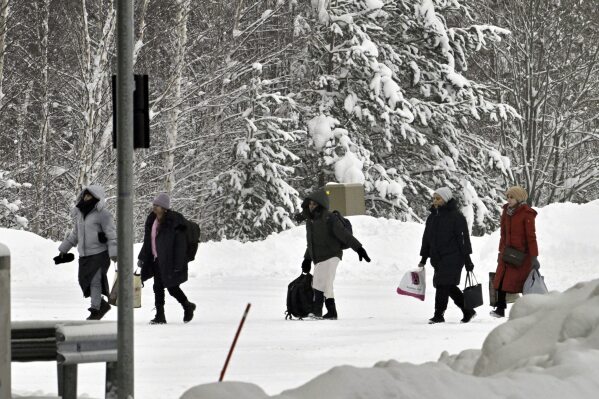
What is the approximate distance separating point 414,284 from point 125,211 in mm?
8234

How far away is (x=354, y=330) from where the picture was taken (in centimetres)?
1404

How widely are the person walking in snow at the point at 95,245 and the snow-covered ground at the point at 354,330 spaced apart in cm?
71

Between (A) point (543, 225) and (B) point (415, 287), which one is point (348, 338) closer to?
(B) point (415, 287)

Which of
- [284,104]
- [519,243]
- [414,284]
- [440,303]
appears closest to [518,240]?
[519,243]

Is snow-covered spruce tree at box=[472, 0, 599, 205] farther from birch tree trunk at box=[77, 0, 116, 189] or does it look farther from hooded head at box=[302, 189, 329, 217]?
hooded head at box=[302, 189, 329, 217]

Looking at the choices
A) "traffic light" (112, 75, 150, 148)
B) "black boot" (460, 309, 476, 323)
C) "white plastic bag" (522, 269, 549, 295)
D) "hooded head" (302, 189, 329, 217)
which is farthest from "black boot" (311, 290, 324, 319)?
"traffic light" (112, 75, 150, 148)

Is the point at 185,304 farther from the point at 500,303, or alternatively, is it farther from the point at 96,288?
Answer: the point at 500,303

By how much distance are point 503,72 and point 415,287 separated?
2565 centimetres

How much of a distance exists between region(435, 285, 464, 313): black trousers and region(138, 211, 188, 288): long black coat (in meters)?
2.89

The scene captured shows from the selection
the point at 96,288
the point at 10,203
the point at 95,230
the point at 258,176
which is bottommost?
the point at 96,288

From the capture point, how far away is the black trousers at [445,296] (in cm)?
1502

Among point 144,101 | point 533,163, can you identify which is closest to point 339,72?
point 533,163

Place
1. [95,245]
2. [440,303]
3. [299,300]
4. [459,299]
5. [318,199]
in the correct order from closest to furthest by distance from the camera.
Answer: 1. [95,245]
2. [440,303]
3. [459,299]
4. [299,300]
5. [318,199]

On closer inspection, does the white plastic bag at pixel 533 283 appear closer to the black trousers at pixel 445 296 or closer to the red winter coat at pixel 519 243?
the red winter coat at pixel 519 243
